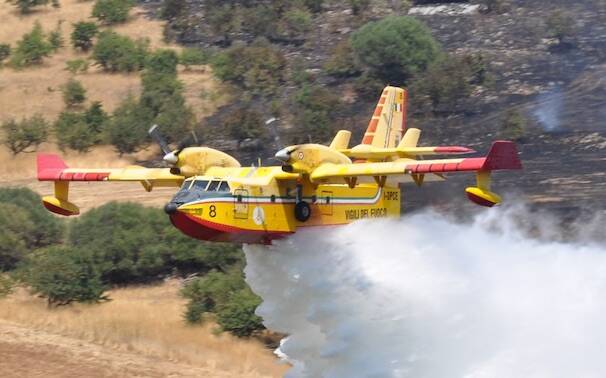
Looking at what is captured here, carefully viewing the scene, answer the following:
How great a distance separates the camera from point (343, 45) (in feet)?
253

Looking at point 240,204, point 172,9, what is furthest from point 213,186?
point 172,9

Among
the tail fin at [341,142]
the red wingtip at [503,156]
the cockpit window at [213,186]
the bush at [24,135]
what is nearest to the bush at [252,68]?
the bush at [24,135]

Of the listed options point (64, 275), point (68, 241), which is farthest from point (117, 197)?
point (64, 275)

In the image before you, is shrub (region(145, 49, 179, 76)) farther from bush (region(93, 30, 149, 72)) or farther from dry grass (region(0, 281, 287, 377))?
dry grass (region(0, 281, 287, 377))

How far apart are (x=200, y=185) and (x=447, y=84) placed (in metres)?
40.1

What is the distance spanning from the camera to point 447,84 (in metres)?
69.0

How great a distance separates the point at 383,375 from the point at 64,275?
64.6 feet

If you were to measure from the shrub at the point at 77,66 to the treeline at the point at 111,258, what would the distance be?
23166 mm

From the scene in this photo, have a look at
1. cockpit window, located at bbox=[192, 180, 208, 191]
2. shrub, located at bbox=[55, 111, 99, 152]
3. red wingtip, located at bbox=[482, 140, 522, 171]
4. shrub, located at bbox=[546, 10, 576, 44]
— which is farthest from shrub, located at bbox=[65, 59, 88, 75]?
red wingtip, located at bbox=[482, 140, 522, 171]

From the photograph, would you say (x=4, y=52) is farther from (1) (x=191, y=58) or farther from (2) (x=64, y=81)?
(1) (x=191, y=58)

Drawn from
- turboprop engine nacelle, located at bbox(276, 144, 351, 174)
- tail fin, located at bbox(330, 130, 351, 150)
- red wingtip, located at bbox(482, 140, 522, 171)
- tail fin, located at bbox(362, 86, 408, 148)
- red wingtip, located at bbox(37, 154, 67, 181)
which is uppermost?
red wingtip, located at bbox(482, 140, 522, 171)

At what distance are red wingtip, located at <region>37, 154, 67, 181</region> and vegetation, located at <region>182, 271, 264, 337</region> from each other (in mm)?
8026

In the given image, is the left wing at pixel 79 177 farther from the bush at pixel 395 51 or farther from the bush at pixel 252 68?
the bush at pixel 395 51

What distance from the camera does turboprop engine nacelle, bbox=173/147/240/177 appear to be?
32719mm
